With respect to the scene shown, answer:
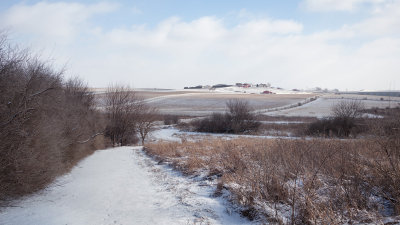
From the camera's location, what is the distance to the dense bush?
43.2m

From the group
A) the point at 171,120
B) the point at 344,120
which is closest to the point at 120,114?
the point at 171,120

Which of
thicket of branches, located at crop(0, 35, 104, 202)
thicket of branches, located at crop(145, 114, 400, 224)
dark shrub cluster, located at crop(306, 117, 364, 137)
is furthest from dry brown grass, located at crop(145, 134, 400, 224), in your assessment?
dark shrub cluster, located at crop(306, 117, 364, 137)

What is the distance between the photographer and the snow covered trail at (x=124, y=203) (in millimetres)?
6908

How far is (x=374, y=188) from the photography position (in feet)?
21.5

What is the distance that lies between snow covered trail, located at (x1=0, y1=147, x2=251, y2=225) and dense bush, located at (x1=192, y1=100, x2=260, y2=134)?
32016mm

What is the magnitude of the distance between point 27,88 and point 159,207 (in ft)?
19.1

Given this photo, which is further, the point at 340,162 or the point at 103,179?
the point at 103,179

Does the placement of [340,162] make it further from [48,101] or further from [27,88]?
[48,101]

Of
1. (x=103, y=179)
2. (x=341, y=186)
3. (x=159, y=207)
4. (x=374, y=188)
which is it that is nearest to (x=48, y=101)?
(x=103, y=179)

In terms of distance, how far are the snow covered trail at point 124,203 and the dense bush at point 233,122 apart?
3202 cm

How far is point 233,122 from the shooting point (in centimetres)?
4428

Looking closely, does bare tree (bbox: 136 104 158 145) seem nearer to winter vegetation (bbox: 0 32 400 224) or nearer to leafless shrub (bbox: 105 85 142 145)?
leafless shrub (bbox: 105 85 142 145)

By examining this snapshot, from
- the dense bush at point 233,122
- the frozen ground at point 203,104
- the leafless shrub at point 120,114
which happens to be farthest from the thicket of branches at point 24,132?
the frozen ground at point 203,104

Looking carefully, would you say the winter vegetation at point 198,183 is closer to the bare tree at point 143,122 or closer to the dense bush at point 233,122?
the bare tree at point 143,122
